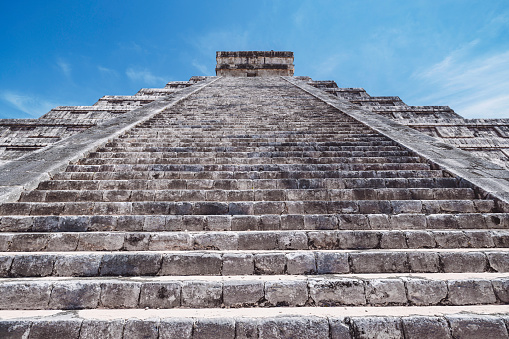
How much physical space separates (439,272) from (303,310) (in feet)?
4.83

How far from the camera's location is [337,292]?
223cm

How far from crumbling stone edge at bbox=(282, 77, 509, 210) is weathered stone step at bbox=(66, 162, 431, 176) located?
394mm

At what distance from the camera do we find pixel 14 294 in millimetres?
2221

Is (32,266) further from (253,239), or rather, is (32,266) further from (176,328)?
(253,239)

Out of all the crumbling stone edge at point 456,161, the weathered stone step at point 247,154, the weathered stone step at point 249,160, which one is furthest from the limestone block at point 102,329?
the crumbling stone edge at point 456,161

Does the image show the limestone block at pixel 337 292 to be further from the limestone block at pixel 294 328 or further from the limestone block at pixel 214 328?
the limestone block at pixel 214 328

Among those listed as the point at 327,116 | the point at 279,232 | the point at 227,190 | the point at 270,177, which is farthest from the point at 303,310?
the point at 327,116

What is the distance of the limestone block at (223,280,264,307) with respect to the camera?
219 cm

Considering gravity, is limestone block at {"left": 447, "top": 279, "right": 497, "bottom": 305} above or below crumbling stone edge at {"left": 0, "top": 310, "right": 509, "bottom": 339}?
above

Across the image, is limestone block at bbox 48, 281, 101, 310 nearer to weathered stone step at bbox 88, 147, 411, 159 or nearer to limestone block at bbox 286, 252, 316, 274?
limestone block at bbox 286, 252, 316, 274

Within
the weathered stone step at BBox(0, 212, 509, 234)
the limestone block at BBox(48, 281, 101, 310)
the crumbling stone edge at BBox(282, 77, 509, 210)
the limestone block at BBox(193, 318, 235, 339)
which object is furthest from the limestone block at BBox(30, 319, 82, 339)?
the crumbling stone edge at BBox(282, 77, 509, 210)

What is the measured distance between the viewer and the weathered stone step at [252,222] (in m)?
3.10

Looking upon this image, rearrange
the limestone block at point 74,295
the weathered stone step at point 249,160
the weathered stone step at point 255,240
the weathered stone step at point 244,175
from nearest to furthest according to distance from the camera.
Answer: the limestone block at point 74,295
the weathered stone step at point 255,240
the weathered stone step at point 244,175
the weathered stone step at point 249,160

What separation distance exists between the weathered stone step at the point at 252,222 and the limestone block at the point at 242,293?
3.07 ft
